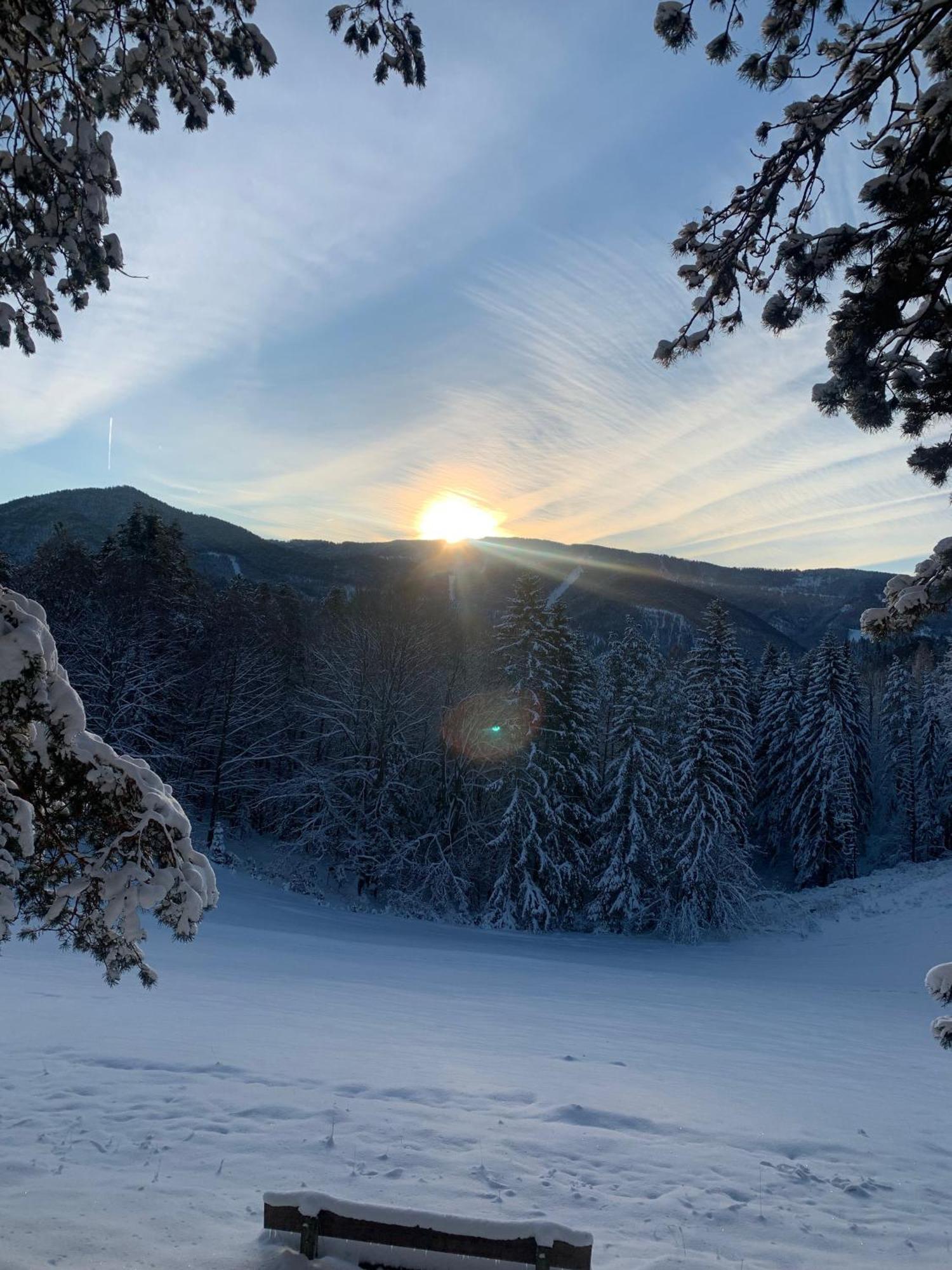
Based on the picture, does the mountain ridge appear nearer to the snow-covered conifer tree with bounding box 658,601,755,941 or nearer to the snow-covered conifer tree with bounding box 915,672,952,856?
the snow-covered conifer tree with bounding box 915,672,952,856

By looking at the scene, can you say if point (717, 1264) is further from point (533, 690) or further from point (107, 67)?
point (533, 690)

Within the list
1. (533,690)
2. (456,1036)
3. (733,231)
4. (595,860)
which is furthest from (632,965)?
(733,231)

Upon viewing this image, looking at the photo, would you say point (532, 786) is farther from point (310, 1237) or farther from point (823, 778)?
point (310, 1237)

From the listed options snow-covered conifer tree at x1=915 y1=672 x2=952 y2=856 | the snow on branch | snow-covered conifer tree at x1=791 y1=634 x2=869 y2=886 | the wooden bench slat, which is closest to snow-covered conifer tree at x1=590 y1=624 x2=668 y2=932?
snow-covered conifer tree at x1=791 y1=634 x2=869 y2=886

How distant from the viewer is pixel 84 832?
3.94 m

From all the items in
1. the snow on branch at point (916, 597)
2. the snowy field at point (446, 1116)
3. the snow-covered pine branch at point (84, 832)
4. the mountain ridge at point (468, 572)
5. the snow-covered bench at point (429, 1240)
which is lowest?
the snowy field at point (446, 1116)

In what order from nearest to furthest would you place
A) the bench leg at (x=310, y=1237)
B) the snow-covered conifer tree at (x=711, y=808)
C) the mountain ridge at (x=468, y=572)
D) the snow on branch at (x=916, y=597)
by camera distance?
the bench leg at (x=310, y=1237) → the snow on branch at (x=916, y=597) → the snow-covered conifer tree at (x=711, y=808) → the mountain ridge at (x=468, y=572)

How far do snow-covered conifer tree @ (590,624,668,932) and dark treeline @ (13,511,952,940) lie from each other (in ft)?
0.31

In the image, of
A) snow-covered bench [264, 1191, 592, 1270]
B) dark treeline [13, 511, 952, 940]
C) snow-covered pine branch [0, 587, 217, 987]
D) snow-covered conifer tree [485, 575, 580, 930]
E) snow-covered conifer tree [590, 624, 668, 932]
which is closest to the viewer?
snow-covered pine branch [0, 587, 217, 987]

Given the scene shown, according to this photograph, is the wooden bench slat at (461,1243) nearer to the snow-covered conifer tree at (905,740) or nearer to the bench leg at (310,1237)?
the bench leg at (310,1237)

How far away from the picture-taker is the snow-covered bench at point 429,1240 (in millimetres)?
3756

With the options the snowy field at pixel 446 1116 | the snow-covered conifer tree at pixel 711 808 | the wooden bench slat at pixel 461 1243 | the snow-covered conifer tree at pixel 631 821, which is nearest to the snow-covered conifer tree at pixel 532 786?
the snow-covered conifer tree at pixel 631 821

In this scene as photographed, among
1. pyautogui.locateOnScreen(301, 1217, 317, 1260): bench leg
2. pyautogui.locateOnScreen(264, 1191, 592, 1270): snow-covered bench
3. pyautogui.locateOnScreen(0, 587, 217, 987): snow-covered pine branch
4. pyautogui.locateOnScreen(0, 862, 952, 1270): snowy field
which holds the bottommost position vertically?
pyautogui.locateOnScreen(0, 862, 952, 1270): snowy field

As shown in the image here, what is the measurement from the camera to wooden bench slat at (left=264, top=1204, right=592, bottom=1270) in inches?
148
